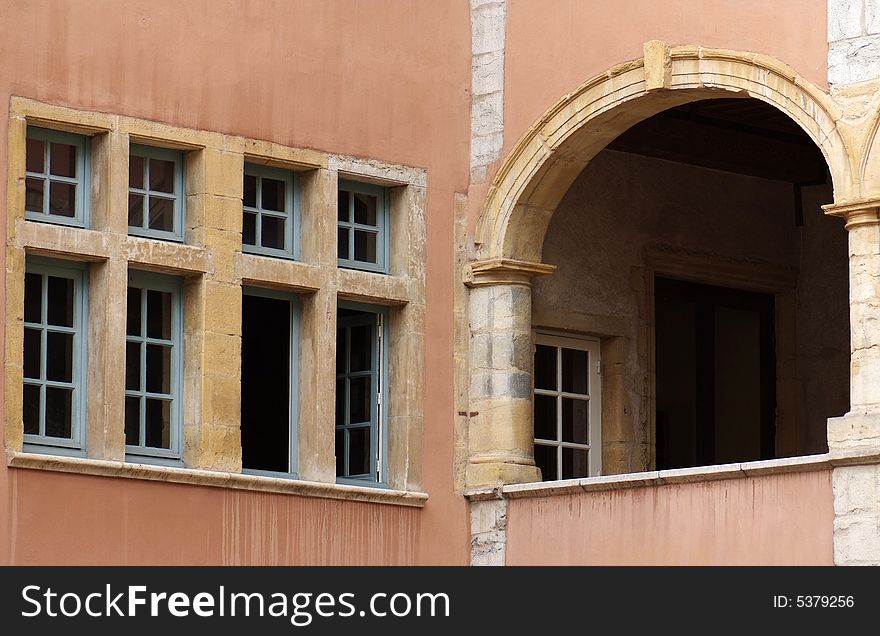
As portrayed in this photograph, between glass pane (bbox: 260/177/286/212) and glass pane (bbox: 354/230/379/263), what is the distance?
0.54 m

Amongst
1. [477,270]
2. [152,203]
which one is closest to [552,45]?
[477,270]

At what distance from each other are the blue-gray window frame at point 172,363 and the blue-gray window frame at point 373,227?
3.68 ft

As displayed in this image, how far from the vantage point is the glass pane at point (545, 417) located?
49.3ft

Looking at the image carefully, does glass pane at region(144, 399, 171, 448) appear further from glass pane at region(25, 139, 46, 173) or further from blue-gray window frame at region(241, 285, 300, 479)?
glass pane at region(25, 139, 46, 173)

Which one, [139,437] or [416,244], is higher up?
[416,244]

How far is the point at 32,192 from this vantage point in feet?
41.7

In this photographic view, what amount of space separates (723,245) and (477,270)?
273 centimetres

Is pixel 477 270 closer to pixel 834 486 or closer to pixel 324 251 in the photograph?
pixel 324 251

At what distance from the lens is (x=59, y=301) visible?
1280 cm

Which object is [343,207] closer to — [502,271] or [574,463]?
[502,271]

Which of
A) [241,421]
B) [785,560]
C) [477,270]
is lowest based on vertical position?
[785,560]

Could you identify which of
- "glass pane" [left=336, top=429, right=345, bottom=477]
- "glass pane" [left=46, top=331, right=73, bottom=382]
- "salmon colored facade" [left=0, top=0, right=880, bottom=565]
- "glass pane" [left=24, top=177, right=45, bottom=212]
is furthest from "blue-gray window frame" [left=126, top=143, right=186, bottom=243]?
"glass pane" [left=336, top=429, right=345, bottom=477]

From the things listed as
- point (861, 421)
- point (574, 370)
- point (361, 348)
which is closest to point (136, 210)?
point (361, 348)

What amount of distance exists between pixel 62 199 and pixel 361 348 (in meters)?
2.14
